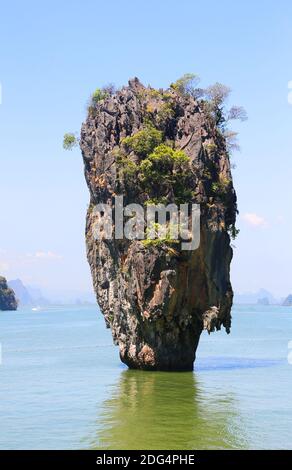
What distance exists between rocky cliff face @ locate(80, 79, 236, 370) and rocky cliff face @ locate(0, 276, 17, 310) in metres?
127

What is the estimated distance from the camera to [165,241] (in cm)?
3588

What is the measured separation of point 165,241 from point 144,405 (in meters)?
8.76

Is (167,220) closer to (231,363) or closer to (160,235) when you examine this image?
(160,235)

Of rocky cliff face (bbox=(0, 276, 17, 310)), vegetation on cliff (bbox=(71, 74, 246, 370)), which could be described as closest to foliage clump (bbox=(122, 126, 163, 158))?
vegetation on cliff (bbox=(71, 74, 246, 370))

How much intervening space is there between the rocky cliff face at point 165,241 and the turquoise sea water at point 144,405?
220 cm

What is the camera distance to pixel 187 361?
38281mm

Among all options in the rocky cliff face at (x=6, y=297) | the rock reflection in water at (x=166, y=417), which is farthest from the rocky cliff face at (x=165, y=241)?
the rocky cliff face at (x=6, y=297)

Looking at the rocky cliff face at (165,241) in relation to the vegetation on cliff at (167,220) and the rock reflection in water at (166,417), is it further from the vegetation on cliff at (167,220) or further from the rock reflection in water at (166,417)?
the rock reflection in water at (166,417)

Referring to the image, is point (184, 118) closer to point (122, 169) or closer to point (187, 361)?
point (122, 169)

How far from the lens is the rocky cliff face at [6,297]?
166 metres

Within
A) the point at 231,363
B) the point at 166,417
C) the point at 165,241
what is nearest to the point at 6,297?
the point at 231,363

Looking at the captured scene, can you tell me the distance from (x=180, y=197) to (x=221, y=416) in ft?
42.2

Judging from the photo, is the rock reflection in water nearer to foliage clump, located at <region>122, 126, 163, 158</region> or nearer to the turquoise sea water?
the turquoise sea water
